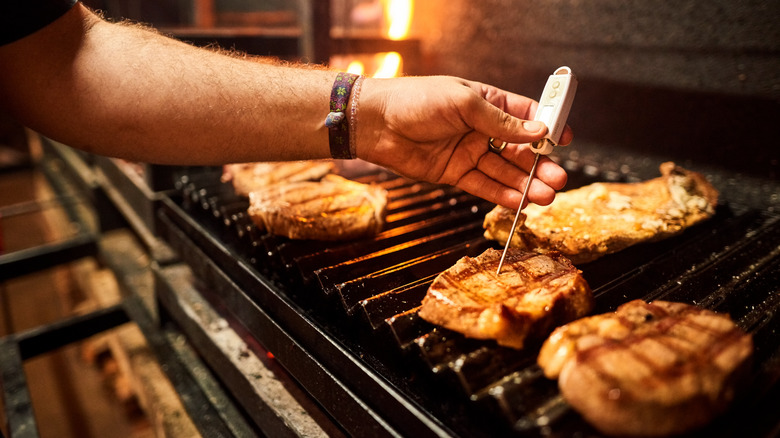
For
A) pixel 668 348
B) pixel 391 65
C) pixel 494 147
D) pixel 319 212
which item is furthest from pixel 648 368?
pixel 391 65

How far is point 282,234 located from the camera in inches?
90.9

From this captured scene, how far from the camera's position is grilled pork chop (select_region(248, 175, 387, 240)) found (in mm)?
2264

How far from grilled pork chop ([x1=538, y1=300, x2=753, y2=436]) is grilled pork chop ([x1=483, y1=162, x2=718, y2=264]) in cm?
68

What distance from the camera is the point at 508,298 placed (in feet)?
5.33

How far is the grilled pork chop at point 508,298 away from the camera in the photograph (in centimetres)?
149

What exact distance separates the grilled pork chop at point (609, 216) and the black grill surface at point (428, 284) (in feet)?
0.30

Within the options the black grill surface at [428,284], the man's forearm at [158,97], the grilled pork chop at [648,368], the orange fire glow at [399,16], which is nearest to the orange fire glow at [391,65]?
the orange fire glow at [399,16]

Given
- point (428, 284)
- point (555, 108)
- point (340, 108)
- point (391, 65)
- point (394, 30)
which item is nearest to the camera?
point (555, 108)

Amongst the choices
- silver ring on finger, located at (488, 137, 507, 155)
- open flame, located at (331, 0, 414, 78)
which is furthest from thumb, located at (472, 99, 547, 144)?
open flame, located at (331, 0, 414, 78)

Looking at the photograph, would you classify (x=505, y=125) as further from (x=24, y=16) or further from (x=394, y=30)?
(x=394, y=30)

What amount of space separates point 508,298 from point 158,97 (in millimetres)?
1610

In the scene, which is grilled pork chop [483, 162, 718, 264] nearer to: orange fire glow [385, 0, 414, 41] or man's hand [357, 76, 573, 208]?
man's hand [357, 76, 573, 208]

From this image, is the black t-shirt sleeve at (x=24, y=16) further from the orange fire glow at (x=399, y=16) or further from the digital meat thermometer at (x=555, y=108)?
the orange fire glow at (x=399, y=16)

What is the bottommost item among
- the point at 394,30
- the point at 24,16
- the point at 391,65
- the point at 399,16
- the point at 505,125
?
the point at 505,125
